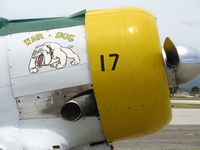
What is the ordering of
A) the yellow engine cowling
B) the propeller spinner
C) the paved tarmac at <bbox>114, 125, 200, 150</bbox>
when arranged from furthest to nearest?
the paved tarmac at <bbox>114, 125, 200, 150</bbox> < the propeller spinner < the yellow engine cowling

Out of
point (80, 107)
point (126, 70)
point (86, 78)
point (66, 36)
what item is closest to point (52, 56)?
point (66, 36)

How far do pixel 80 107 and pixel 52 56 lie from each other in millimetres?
554

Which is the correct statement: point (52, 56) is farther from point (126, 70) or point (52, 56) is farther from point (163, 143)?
point (163, 143)

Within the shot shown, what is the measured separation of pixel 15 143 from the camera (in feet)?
12.0

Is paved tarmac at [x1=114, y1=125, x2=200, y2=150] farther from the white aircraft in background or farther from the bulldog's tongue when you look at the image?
the bulldog's tongue

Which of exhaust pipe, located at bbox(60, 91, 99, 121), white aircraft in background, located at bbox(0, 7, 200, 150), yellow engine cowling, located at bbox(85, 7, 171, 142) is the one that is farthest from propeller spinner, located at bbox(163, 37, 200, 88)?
exhaust pipe, located at bbox(60, 91, 99, 121)

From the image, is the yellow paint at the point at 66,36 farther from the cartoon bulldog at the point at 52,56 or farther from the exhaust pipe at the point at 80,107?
the exhaust pipe at the point at 80,107

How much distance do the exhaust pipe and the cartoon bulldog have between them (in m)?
0.34

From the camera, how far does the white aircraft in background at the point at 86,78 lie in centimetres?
364

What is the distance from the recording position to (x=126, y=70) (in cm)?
362

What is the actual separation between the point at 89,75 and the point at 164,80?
714 millimetres

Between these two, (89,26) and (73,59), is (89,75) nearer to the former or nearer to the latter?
(73,59)

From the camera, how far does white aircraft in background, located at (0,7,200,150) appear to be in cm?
364

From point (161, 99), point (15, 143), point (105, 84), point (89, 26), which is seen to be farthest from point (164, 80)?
point (15, 143)
